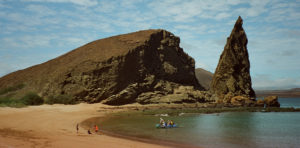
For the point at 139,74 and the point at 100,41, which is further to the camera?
the point at 100,41

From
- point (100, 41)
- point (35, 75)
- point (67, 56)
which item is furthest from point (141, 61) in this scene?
point (35, 75)

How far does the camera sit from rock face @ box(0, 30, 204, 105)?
4806 centimetres

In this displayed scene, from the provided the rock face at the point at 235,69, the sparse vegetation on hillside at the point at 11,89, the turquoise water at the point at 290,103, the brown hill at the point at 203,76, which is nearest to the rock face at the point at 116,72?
the sparse vegetation on hillside at the point at 11,89

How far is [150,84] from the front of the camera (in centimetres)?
5378

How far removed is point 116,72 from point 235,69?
27.7 metres

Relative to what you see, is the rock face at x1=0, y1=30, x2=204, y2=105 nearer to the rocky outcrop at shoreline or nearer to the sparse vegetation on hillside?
the sparse vegetation on hillside

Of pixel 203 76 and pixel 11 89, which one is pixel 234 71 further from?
pixel 203 76

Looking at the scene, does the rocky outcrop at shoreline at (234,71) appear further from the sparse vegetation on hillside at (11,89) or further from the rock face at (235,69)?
the sparse vegetation on hillside at (11,89)

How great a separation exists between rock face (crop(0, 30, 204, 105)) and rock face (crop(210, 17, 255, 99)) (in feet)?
23.3

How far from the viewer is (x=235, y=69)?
197 feet

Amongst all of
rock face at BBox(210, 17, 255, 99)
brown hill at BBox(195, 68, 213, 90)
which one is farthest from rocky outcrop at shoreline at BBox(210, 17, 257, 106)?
brown hill at BBox(195, 68, 213, 90)

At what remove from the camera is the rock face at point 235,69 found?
58.2 metres

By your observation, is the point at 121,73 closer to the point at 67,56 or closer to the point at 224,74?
the point at 67,56

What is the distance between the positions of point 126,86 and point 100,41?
14.4 m
